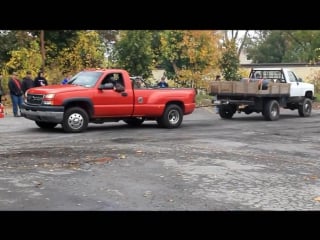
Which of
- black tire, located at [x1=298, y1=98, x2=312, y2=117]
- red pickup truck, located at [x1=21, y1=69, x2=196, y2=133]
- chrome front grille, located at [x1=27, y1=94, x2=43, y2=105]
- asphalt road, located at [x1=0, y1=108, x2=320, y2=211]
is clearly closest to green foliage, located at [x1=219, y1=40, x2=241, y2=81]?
black tire, located at [x1=298, y1=98, x2=312, y2=117]

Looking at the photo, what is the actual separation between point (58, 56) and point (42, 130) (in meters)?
13.0

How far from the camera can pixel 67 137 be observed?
1309 cm

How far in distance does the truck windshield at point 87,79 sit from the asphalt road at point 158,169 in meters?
1.39

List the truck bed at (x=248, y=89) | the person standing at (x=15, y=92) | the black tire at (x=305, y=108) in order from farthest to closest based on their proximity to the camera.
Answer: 1. the black tire at (x=305, y=108)
2. the truck bed at (x=248, y=89)
3. the person standing at (x=15, y=92)

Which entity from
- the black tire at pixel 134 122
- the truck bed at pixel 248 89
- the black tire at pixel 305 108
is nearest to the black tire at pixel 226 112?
the truck bed at pixel 248 89

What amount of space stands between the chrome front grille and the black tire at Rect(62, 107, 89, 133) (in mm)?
829

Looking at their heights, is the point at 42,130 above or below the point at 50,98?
below

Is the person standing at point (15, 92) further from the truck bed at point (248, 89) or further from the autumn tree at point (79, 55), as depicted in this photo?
the autumn tree at point (79, 55)

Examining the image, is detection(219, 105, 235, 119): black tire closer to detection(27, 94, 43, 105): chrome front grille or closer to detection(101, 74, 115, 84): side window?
detection(101, 74, 115, 84): side window

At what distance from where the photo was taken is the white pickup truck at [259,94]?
19000mm

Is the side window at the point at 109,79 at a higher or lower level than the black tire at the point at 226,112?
higher

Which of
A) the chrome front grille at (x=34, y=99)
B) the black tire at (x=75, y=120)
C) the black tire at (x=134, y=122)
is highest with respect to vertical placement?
the chrome front grille at (x=34, y=99)
